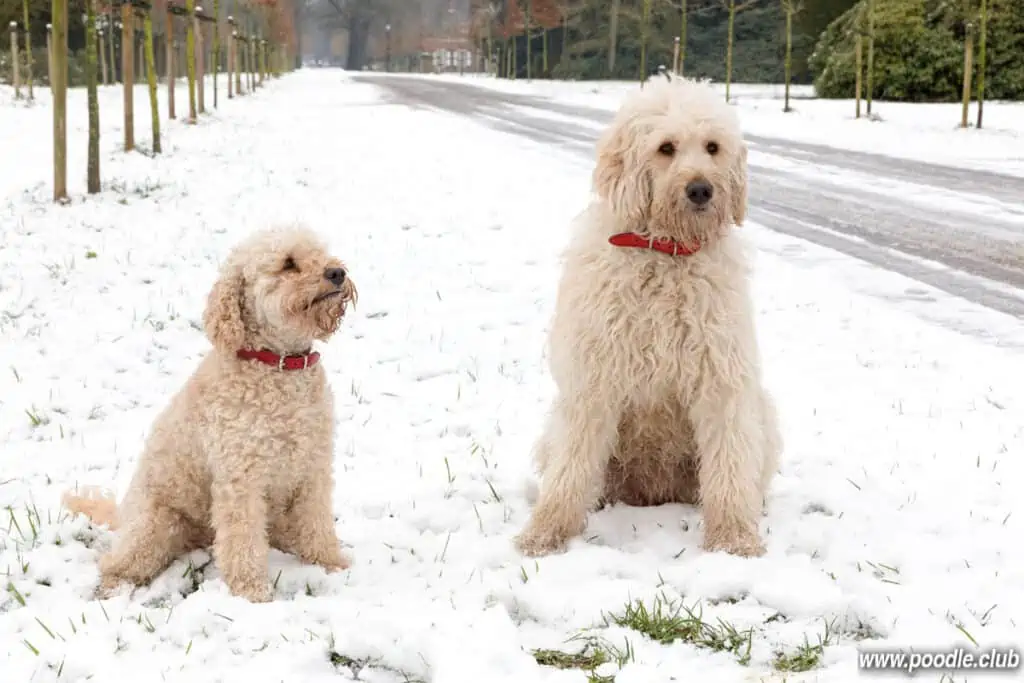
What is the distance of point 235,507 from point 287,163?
12.1 metres

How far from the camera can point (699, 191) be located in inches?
143

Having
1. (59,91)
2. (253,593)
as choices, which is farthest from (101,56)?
(253,593)

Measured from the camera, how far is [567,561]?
387 cm

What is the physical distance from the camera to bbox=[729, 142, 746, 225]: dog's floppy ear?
383cm

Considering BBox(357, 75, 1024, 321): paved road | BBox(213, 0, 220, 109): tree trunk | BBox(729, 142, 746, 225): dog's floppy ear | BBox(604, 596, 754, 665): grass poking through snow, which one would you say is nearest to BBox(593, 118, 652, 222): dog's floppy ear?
BBox(729, 142, 746, 225): dog's floppy ear

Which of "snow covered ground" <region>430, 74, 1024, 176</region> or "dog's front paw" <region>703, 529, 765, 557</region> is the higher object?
"snow covered ground" <region>430, 74, 1024, 176</region>

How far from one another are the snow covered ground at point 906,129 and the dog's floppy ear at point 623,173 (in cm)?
929

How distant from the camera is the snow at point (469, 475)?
3225mm

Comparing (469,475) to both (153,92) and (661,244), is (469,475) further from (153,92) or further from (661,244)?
(153,92)

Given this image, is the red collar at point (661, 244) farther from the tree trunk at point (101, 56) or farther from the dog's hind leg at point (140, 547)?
the tree trunk at point (101, 56)

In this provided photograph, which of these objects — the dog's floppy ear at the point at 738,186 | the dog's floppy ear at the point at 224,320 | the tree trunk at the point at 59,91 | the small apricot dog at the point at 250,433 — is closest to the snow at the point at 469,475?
the small apricot dog at the point at 250,433

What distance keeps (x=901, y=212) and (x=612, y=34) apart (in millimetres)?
38387

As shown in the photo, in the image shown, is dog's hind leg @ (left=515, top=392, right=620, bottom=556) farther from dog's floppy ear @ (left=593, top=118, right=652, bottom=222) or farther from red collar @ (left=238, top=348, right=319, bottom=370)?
red collar @ (left=238, top=348, right=319, bottom=370)

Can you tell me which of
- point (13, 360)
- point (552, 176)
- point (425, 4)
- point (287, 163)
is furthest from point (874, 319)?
point (425, 4)
